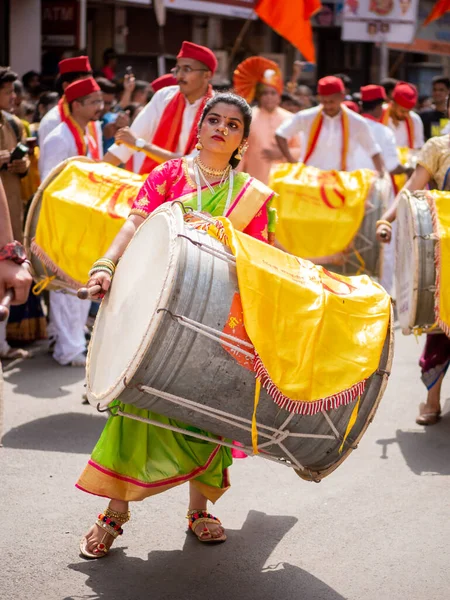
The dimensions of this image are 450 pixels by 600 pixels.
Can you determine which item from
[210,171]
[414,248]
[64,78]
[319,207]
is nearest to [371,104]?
[319,207]

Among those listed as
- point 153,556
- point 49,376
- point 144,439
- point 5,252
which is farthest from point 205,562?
point 49,376

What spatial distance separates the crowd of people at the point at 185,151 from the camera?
3.96 meters

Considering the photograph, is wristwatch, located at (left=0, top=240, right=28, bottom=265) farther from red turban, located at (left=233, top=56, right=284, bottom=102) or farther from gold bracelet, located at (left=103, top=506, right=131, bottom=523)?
red turban, located at (left=233, top=56, right=284, bottom=102)

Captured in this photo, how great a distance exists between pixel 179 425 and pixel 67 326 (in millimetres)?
3595

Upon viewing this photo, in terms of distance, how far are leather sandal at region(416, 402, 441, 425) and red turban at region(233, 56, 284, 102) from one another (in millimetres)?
5569

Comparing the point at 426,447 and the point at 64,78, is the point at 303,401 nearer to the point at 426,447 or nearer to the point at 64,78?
the point at 426,447

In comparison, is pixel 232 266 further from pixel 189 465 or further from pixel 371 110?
pixel 371 110

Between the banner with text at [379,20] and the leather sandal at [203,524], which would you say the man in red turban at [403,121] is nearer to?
the banner with text at [379,20]

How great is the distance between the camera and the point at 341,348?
3.43m

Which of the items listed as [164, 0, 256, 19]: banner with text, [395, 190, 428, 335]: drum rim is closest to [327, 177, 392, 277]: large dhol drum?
[395, 190, 428, 335]: drum rim

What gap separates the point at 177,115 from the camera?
6.70m

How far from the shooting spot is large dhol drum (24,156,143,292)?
18.8ft

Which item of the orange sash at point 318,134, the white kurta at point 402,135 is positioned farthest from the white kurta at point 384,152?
the white kurta at point 402,135

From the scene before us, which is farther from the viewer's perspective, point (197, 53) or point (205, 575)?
point (197, 53)
